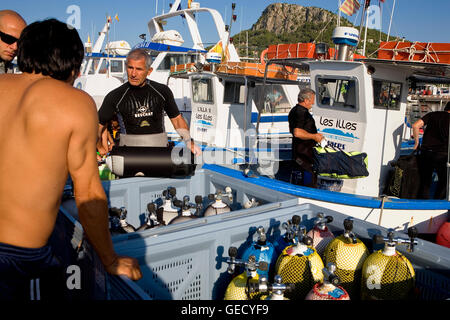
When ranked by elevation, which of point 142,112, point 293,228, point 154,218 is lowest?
point 154,218

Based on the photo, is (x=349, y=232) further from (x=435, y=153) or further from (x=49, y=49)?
(x=435, y=153)

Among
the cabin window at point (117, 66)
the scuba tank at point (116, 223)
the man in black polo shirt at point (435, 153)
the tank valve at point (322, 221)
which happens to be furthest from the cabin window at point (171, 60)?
the tank valve at point (322, 221)

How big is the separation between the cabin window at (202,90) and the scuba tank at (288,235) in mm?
6668

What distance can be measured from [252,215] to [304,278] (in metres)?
0.58

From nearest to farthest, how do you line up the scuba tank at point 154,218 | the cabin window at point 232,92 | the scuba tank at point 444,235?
the scuba tank at point 154,218, the scuba tank at point 444,235, the cabin window at point 232,92

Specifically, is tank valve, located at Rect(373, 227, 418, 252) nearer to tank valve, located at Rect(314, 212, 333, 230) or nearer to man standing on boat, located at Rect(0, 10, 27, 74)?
tank valve, located at Rect(314, 212, 333, 230)

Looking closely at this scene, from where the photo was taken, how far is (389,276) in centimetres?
207

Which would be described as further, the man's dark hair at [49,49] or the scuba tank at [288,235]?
the scuba tank at [288,235]

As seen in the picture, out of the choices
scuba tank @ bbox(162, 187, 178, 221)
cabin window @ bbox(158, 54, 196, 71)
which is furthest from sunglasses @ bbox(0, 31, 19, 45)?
cabin window @ bbox(158, 54, 196, 71)

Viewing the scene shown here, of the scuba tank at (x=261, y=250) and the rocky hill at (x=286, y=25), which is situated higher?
the rocky hill at (x=286, y=25)

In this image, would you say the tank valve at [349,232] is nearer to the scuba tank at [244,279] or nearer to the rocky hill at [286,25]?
the scuba tank at [244,279]

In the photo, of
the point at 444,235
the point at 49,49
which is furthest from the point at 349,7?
the point at 49,49

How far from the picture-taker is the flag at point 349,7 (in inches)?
210

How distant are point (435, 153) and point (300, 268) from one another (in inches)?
153
